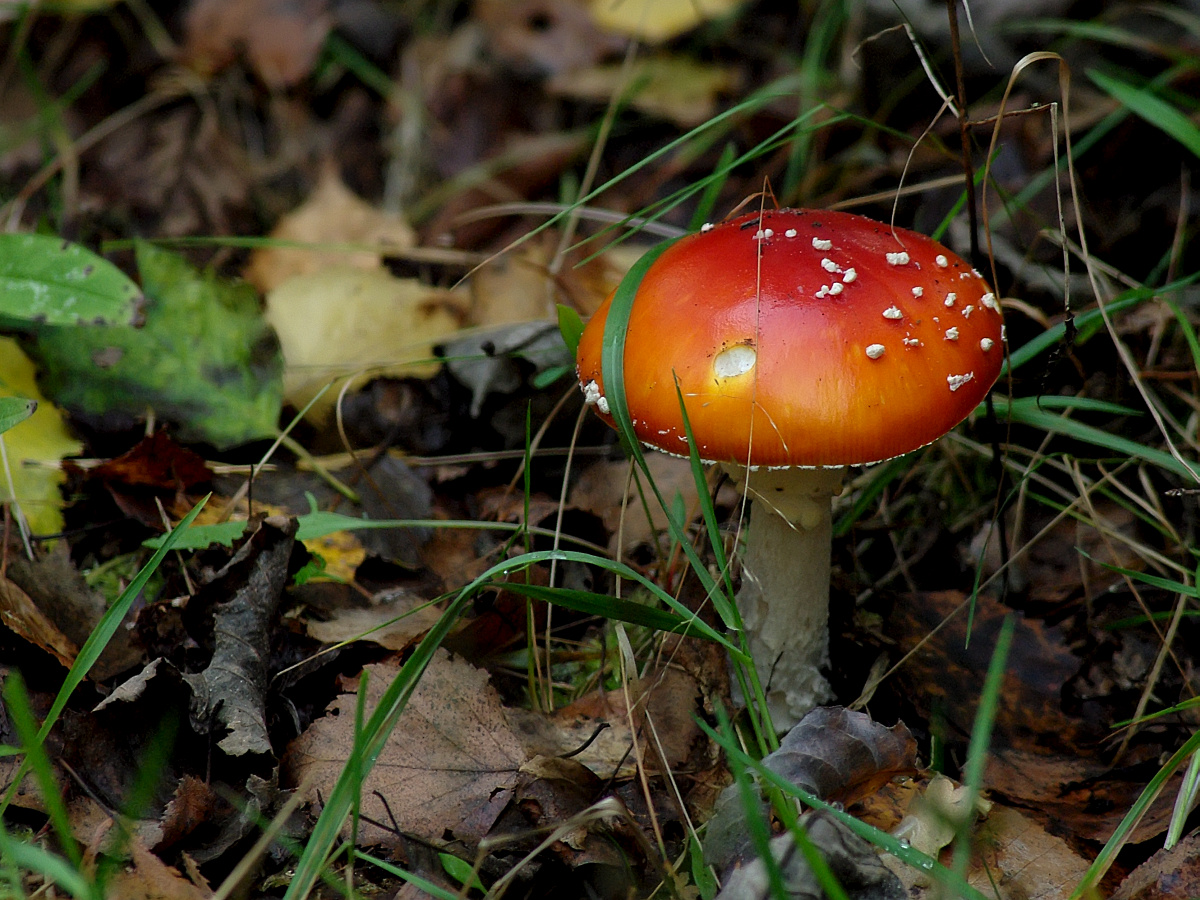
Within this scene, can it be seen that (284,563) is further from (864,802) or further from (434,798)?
(864,802)

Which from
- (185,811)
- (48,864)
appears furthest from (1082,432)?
(48,864)

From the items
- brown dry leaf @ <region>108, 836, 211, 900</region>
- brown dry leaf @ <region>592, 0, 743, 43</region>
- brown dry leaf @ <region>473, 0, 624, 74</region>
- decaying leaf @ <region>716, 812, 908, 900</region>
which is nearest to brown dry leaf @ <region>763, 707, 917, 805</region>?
decaying leaf @ <region>716, 812, 908, 900</region>

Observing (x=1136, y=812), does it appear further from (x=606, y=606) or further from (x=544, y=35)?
(x=544, y=35)

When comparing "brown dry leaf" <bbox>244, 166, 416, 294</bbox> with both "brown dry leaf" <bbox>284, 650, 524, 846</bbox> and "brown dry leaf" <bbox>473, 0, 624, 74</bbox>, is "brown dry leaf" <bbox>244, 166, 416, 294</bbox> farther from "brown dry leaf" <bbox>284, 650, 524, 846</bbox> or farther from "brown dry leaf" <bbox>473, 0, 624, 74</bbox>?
"brown dry leaf" <bbox>284, 650, 524, 846</bbox>

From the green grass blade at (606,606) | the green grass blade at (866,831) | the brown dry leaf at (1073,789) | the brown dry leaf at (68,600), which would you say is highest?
the green grass blade at (606,606)

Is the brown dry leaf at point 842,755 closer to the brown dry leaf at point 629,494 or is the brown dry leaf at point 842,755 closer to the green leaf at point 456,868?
the green leaf at point 456,868

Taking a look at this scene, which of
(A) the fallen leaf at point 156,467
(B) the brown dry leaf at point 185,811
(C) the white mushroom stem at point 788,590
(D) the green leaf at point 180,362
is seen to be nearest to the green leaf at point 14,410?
(A) the fallen leaf at point 156,467
